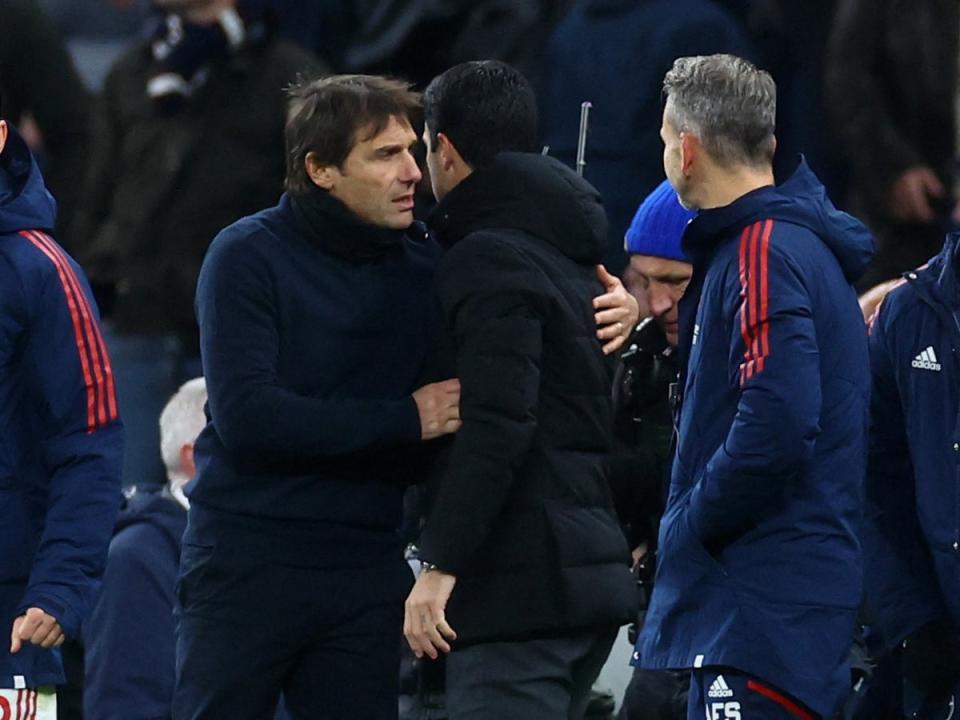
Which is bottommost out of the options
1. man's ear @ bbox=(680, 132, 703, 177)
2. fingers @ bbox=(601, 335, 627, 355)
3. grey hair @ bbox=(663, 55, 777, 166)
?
fingers @ bbox=(601, 335, 627, 355)

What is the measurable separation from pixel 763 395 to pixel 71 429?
145cm

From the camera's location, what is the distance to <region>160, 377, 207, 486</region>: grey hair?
6.29m

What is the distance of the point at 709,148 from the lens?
15.9 feet

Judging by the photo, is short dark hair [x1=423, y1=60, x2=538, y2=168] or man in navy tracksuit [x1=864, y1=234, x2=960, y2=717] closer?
short dark hair [x1=423, y1=60, x2=538, y2=168]

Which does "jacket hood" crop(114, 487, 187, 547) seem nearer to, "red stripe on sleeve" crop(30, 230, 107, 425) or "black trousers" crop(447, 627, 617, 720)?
"red stripe on sleeve" crop(30, 230, 107, 425)

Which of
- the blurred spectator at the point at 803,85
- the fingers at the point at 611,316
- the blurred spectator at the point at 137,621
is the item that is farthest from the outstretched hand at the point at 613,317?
the blurred spectator at the point at 803,85

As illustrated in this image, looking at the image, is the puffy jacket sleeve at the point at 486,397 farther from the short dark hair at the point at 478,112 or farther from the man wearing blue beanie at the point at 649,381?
Result: the man wearing blue beanie at the point at 649,381

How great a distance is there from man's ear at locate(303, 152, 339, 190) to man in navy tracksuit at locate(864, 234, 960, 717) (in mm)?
1255

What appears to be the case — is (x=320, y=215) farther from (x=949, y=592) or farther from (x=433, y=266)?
(x=949, y=592)

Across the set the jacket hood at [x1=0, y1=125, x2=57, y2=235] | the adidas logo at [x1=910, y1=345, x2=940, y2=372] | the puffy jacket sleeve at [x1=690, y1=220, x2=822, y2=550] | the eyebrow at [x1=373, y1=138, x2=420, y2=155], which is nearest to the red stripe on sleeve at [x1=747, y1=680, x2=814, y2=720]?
the puffy jacket sleeve at [x1=690, y1=220, x2=822, y2=550]

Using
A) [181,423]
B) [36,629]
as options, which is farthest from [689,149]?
[181,423]

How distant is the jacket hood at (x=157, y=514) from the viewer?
5.99 meters

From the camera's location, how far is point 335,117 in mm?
5012

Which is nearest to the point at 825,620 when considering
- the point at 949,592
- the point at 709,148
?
the point at 949,592
